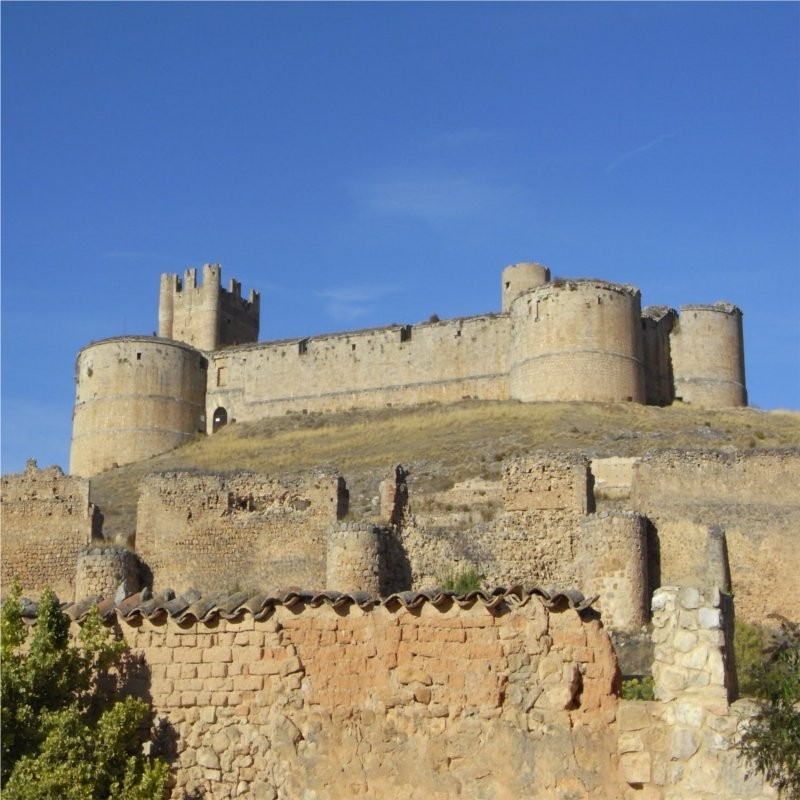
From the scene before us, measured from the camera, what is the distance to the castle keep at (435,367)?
5856cm

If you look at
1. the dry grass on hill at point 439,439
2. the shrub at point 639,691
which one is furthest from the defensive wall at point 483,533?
the shrub at point 639,691

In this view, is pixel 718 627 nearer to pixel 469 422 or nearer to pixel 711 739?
pixel 711 739

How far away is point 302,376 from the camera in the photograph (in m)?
66.8

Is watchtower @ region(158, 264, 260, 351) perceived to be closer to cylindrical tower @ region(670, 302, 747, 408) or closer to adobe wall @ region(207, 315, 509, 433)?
adobe wall @ region(207, 315, 509, 433)

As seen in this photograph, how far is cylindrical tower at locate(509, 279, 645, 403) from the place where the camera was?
5791 cm

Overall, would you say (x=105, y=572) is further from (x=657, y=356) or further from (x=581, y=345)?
(x=657, y=356)

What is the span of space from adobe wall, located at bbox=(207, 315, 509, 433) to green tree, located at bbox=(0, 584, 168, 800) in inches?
1968

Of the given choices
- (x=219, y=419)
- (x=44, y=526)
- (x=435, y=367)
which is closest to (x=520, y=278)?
(x=435, y=367)

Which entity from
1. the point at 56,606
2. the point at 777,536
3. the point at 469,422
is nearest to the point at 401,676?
the point at 56,606

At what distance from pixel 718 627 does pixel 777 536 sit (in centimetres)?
1763

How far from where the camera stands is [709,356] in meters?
62.2

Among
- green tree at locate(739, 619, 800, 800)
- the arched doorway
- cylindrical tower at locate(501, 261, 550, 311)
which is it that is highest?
cylindrical tower at locate(501, 261, 550, 311)

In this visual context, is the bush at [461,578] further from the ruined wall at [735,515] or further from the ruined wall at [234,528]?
the ruined wall at [735,515]

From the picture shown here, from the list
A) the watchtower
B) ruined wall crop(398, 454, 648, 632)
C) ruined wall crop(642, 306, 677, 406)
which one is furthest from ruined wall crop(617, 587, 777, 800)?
A: the watchtower
